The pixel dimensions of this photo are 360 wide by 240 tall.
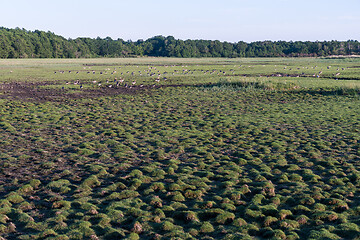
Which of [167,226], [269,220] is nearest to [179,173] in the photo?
[167,226]

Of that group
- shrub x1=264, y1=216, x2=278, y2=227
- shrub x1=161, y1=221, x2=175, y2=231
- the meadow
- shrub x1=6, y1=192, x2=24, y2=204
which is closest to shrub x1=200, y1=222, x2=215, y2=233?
the meadow

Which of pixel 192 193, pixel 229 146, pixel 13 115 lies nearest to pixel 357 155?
pixel 229 146

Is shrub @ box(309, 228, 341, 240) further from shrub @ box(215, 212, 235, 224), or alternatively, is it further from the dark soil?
the dark soil

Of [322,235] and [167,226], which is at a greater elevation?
[167,226]

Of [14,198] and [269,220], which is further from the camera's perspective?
[14,198]

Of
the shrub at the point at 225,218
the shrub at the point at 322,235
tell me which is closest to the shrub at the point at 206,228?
the shrub at the point at 225,218

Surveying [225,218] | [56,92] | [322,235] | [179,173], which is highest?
[56,92]

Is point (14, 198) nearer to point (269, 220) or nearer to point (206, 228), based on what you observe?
point (206, 228)

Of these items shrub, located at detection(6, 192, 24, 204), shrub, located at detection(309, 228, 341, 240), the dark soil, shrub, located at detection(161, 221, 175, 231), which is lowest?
shrub, located at detection(309, 228, 341, 240)
